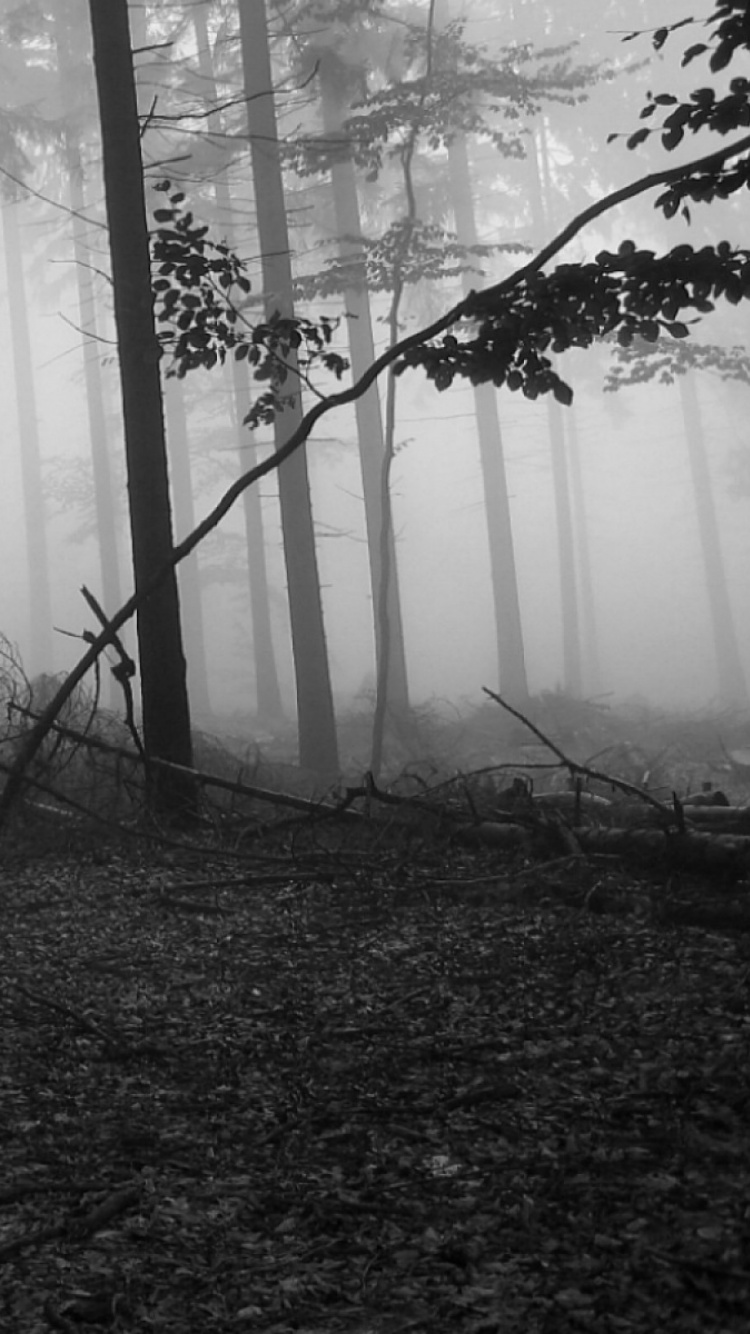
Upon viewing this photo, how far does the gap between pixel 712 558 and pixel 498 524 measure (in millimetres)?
8248

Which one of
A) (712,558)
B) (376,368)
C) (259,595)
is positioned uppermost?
(712,558)

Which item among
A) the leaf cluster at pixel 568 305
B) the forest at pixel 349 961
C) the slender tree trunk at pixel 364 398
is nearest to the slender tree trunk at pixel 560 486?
the slender tree trunk at pixel 364 398

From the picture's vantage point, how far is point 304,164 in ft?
48.8

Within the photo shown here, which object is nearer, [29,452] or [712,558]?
[712,558]

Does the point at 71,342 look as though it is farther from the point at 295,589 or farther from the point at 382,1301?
the point at 382,1301

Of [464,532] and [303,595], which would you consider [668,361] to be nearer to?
[303,595]

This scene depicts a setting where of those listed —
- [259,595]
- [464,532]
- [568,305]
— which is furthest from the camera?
[464,532]

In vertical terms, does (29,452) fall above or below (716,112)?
above

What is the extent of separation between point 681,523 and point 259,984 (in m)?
42.7

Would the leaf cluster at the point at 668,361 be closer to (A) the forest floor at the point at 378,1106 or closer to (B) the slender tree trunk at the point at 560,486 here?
(B) the slender tree trunk at the point at 560,486

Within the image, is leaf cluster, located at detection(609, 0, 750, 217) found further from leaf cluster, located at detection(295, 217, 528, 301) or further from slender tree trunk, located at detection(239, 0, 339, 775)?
leaf cluster, located at detection(295, 217, 528, 301)

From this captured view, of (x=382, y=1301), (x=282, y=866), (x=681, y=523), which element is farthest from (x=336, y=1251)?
(x=681, y=523)

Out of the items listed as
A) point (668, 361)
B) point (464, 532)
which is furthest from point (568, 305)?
point (464, 532)

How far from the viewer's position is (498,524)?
20625mm
